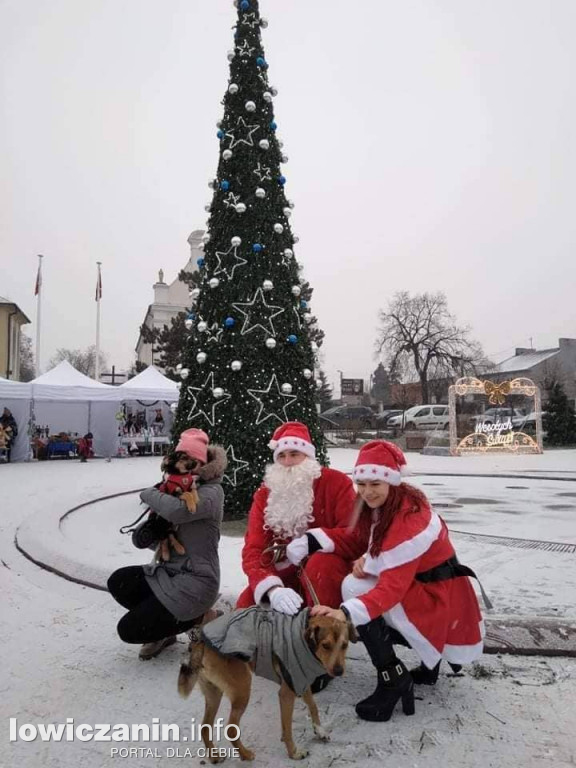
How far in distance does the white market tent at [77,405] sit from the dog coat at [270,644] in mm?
16500

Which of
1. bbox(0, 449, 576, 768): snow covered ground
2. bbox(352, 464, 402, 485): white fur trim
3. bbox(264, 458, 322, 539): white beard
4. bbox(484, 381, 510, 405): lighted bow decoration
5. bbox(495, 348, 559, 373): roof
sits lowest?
bbox(0, 449, 576, 768): snow covered ground

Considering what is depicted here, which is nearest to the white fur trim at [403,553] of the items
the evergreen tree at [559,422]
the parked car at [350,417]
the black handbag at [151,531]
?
the black handbag at [151,531]

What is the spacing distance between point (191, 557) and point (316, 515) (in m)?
0.78

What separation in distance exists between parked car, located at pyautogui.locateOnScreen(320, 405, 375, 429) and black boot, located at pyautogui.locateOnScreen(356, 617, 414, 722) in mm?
Answer: 29017

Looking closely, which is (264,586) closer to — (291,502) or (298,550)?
(298,550)

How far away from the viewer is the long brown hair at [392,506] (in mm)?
2701

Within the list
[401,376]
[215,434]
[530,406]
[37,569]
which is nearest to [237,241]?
[215,434]

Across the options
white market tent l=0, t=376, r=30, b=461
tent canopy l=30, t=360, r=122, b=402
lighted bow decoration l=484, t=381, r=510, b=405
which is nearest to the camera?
white market tent l=0, t=376, r=30, b=461

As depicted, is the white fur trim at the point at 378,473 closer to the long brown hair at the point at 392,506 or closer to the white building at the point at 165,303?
the long brown hair at the point at 392,506

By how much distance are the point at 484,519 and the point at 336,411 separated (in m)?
30.5

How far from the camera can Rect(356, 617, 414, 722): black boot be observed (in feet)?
8.25

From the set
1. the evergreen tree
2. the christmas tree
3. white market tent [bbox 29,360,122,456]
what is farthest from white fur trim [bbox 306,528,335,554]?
the evergreen tree

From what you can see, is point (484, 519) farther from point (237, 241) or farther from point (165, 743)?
point (165, 743)

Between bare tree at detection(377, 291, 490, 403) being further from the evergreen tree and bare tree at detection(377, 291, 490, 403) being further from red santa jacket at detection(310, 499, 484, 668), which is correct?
red santa jacket at detection(310, 499, 484, 668)
